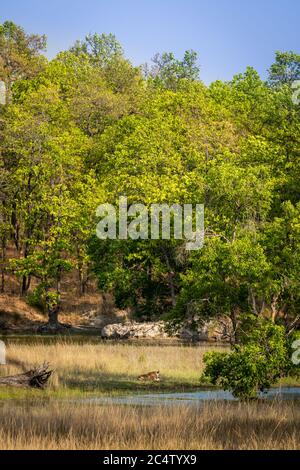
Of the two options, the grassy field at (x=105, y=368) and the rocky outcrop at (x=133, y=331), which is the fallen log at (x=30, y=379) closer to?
the grassy field at (x=105, y=368)

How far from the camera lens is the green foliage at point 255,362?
28.9 meters

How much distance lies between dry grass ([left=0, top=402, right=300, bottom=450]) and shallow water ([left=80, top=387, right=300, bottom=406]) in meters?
4.56

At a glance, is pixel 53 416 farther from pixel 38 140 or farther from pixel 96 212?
pixel 38 140

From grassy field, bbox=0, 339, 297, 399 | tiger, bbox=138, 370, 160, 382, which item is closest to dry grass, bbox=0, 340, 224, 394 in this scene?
grassy field, bbox=0, 339, 297, 399

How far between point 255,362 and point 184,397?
11.5 feet

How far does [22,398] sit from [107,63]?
86484mm

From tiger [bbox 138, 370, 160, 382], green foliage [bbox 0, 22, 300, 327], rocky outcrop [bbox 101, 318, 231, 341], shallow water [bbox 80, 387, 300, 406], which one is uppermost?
green foliage [bbox 0, 22, 300, 327]

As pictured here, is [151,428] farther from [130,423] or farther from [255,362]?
[255,362]

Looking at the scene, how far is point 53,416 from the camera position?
2205 centimetres

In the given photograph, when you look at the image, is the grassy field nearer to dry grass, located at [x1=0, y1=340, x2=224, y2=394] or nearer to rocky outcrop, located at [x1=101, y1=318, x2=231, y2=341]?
dry grass, located at [x1=0, y1=340, x2=224, y2=394]

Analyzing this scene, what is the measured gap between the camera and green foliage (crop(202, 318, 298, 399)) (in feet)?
94.9

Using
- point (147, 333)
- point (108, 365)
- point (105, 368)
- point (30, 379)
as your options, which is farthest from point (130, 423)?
point (147, 333)

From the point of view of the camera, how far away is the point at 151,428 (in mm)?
20547

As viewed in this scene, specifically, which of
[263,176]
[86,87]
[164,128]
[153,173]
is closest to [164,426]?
[263,176]
